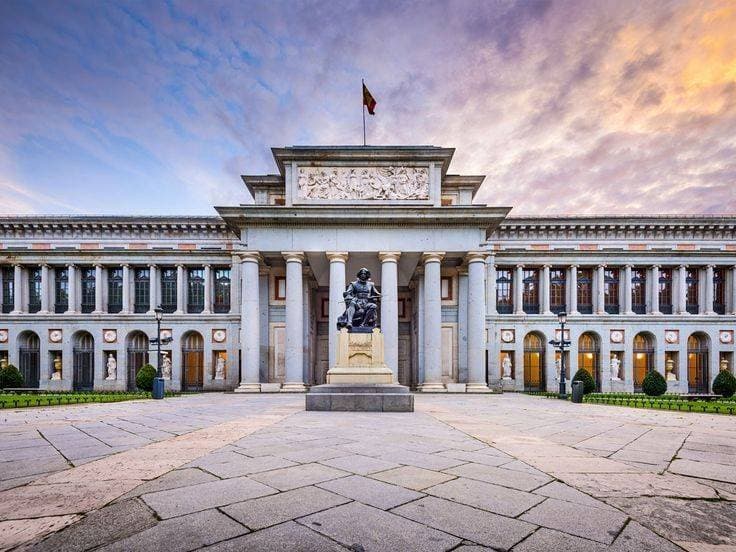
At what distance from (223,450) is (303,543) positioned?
402 cm

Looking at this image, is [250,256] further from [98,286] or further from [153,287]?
[98,286]

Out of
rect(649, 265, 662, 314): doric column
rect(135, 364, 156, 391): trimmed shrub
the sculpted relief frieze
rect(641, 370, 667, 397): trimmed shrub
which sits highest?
the sculpted relief frieze

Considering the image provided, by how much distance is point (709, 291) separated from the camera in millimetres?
34812

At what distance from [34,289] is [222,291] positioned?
16969 mm

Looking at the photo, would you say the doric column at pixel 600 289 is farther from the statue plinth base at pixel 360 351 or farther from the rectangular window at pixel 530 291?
the statue plinth base at pixel 360 351

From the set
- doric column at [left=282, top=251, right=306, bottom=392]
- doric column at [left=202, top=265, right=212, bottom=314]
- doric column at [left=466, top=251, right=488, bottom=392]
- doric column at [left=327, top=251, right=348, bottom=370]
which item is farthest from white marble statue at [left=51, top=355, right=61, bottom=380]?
doric column at [left=466, top=251, right=488, bottom=392]

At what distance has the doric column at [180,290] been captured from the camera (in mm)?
33812

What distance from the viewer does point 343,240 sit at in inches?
986

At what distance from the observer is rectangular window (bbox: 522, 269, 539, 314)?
35.5m

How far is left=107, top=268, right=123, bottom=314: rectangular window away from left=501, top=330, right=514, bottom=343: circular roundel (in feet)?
111

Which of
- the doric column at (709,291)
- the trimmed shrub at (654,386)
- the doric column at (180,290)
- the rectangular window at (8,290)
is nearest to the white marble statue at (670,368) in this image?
the doric column at (709,291)

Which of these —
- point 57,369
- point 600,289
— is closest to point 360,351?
point 600,289

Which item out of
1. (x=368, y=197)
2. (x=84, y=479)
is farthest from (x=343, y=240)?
(x=84, y=479)

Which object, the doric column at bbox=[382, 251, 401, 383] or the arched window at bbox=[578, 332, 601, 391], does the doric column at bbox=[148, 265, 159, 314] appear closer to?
the doric column at bbox=[382, 251, 401, 383]
